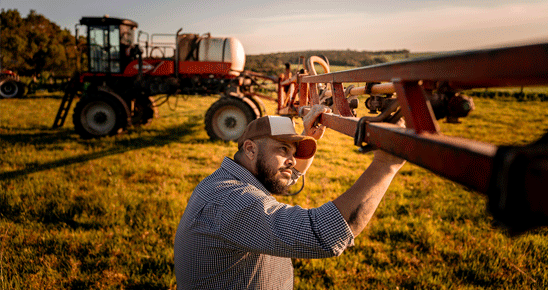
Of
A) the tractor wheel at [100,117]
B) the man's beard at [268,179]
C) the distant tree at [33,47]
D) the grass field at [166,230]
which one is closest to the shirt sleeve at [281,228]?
the man's beard at [268,179]

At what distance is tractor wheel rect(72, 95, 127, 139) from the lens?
10.5 m

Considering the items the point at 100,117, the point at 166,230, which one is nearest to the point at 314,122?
the point at 166,230

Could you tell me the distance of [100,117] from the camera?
10.6 meters

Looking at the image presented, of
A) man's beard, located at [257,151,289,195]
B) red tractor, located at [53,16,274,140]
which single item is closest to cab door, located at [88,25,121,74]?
red tractor, located at [53,16,274,140]

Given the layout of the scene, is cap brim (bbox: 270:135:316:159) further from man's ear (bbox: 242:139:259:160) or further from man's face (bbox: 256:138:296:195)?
man's ear (bbox: 242:139:259:160)

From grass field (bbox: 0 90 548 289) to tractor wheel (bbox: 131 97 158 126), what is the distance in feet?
13.9

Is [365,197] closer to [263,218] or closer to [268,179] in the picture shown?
[263,218]

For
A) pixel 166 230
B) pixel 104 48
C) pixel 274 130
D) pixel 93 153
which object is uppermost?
pixel 104 48

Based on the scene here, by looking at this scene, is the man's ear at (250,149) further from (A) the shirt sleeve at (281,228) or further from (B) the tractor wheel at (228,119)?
(B) the tractor wheel at (228,119)

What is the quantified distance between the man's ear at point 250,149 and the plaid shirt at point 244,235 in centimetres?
14

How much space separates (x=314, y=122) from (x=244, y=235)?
39.5 inches

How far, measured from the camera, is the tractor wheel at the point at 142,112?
41.1ft

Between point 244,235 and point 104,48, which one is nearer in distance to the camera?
point 244,235

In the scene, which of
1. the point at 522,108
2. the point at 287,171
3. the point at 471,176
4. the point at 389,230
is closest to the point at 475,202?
the point at 389,230
